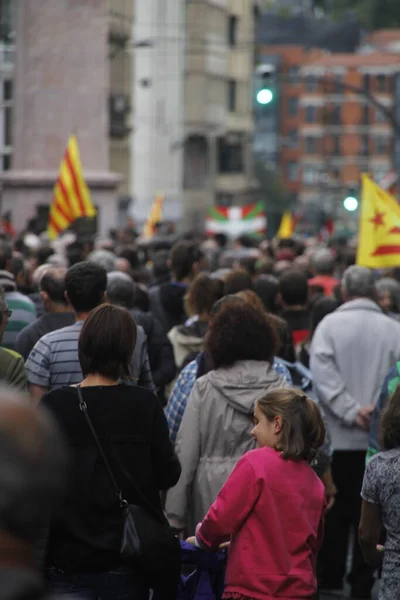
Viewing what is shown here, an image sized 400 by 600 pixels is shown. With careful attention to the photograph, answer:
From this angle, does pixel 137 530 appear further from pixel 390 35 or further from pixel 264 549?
pixel 390 35

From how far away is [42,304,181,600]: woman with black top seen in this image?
5000 mm

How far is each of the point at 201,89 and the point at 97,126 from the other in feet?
138

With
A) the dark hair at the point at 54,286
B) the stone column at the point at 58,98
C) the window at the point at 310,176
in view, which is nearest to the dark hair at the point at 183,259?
the dark hair at the point at 54,286

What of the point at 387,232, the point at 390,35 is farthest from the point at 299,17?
the point at 387,232

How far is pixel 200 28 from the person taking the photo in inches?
2645

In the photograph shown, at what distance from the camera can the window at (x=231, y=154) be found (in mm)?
73812

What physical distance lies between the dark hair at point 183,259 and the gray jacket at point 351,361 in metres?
2.59

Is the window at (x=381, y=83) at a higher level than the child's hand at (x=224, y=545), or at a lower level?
higher

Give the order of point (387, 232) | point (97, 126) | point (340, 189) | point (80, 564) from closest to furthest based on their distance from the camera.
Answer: point (80, 564)
point (387, 232)
point (97, 126)
point (340, 189)

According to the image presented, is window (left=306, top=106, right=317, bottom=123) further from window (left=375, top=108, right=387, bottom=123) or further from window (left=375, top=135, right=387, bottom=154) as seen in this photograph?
window (left=375, top=135, right=387, bottom=154)

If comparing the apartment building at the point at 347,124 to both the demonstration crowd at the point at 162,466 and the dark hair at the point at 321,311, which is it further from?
the demonstration crowd at the point at 162,466

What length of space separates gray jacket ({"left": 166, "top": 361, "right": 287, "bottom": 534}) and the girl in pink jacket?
853 mm

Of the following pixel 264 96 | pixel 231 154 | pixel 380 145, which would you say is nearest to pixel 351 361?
pixel 264 96

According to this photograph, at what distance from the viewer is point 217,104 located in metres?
71.4
